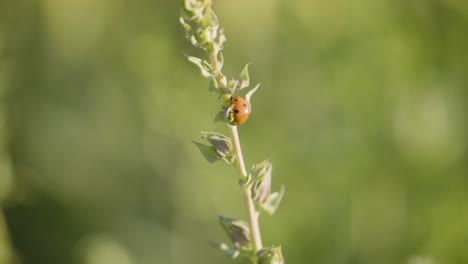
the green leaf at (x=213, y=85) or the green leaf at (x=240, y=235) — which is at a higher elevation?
the green leaf at (x=213, y=85)

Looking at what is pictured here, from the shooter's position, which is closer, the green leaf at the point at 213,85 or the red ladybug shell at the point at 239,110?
the green leaf at the point at 213,85

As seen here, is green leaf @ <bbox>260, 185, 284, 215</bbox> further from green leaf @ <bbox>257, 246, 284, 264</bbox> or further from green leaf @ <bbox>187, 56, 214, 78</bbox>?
green leaf @ <bbox>187, 56, 214, 78</bbox>

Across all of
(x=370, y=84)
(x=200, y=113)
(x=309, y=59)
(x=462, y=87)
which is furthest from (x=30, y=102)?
(x=462, y=87)

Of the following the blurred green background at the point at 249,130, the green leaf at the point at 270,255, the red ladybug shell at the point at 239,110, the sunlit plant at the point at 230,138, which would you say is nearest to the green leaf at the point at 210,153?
the sunlit plant at the point at 230,138

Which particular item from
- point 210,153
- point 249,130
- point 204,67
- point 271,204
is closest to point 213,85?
point 204,67

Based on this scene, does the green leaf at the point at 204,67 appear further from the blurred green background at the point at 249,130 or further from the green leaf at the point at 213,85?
the blurred green background at the point at 249,130

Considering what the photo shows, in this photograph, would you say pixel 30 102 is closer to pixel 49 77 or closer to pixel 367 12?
pixel 49 77

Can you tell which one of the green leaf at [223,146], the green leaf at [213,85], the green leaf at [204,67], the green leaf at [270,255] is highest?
the green leaf at [204,67]
